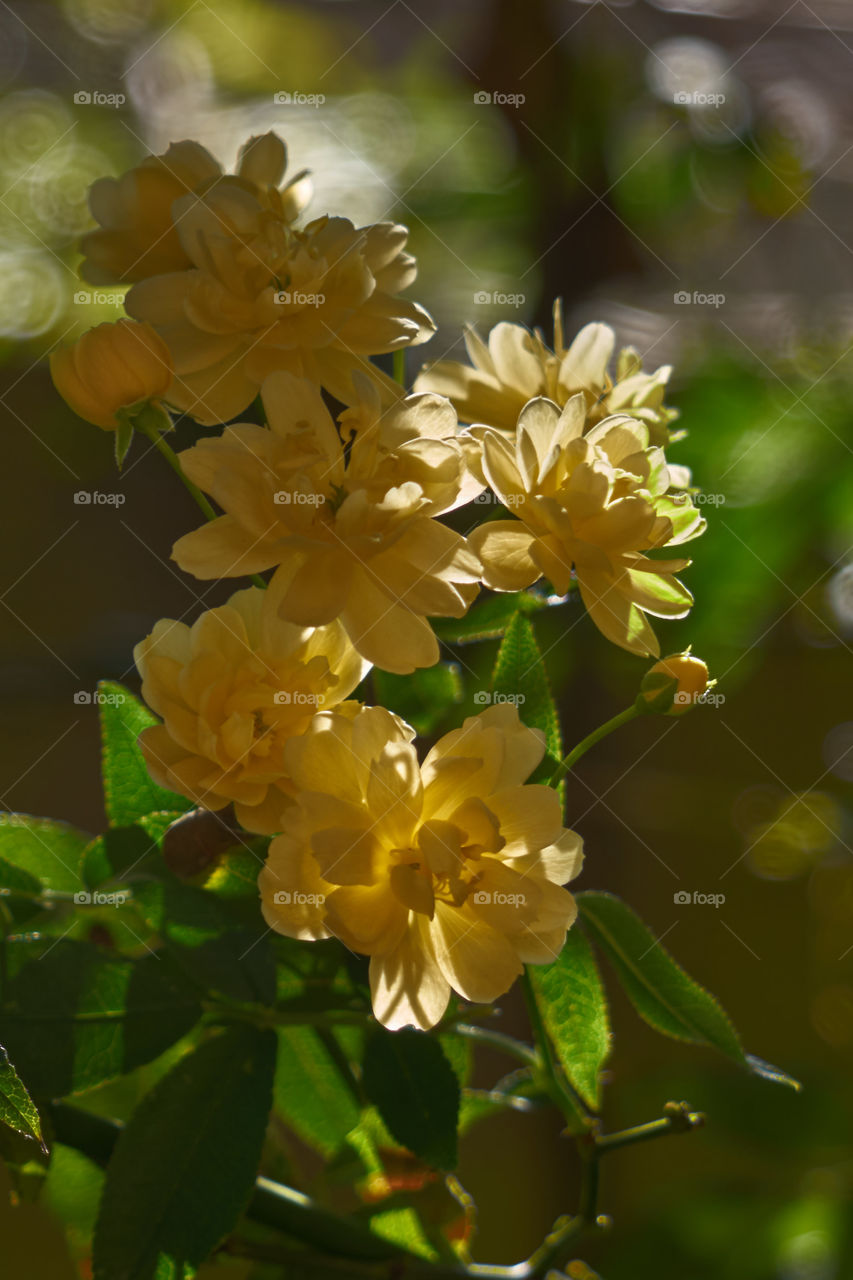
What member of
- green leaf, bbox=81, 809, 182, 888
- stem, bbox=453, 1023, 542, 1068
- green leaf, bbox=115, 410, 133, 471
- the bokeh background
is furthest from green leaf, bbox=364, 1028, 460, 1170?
the bokeh background

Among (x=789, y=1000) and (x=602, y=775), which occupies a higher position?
(x=602, y=775)

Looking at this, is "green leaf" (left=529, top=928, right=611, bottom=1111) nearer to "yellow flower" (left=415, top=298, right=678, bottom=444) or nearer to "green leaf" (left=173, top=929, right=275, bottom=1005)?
"green leaf" (left=173, top=929, right=275, bottom=1005)

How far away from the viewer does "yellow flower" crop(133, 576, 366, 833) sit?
0.41 metres

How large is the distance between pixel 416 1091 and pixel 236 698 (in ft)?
0.61

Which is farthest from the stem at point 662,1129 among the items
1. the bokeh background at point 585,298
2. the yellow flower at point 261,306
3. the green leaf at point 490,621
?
the bokeh background at point 585,298

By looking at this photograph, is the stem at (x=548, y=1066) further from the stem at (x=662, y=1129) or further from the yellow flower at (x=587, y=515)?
the yellow flower at (x=587, y=515)

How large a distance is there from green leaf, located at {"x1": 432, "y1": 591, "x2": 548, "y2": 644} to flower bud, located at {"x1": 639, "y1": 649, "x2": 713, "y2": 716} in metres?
0.08

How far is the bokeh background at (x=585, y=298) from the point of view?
1.24 meters

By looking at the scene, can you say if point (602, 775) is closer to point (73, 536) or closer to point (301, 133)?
point (73, 536)

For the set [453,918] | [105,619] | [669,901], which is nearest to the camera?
[453,918]

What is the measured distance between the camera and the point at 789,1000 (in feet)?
4.96

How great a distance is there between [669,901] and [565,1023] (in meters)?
1.18

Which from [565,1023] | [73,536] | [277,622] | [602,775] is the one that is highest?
[277,622]

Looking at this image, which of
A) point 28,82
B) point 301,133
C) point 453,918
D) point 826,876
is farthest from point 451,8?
point 453,918
